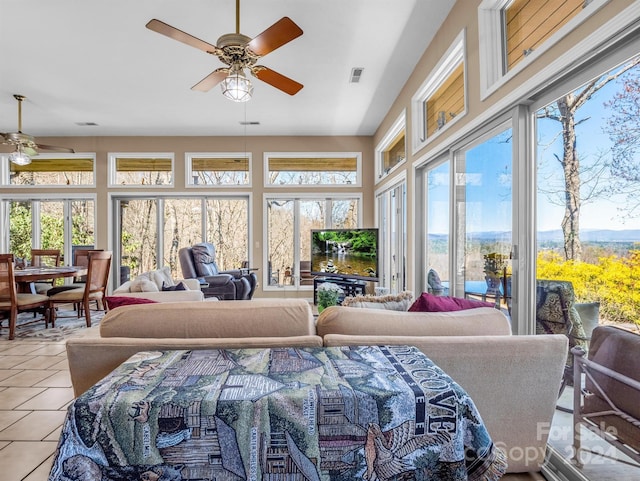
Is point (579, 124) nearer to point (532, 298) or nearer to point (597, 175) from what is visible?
point (597, 175)

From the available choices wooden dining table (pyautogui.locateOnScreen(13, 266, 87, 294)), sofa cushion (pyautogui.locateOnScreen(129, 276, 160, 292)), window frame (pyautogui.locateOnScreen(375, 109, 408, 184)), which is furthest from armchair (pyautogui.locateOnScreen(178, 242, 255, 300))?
window frame (pyautogui.locateOnScreen(375, 109, 408, 184))

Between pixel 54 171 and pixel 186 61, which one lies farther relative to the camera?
pixel 54 171

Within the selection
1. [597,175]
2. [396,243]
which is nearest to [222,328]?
[597,175]

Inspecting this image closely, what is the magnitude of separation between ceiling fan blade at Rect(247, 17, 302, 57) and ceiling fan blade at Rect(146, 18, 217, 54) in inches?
13.0

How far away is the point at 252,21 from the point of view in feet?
10.9

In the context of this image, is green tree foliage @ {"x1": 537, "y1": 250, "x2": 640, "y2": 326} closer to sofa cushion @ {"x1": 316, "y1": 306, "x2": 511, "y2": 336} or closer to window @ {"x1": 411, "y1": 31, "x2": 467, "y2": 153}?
sofa cushion @ {"x1": 316, "y1": 306, "x2": 511, "y2": 336}

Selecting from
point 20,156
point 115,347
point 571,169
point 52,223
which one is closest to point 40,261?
point 52,223

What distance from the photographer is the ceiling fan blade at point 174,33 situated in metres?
2.45

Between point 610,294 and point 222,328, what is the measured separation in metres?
1.85

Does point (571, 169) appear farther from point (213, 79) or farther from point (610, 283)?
point (213, 79)

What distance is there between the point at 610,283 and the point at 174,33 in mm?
3058

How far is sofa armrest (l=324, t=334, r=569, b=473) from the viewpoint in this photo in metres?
1.58

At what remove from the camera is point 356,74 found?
435 cm

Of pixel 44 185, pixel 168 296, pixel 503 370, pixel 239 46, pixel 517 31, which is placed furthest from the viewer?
pixel 44 185
